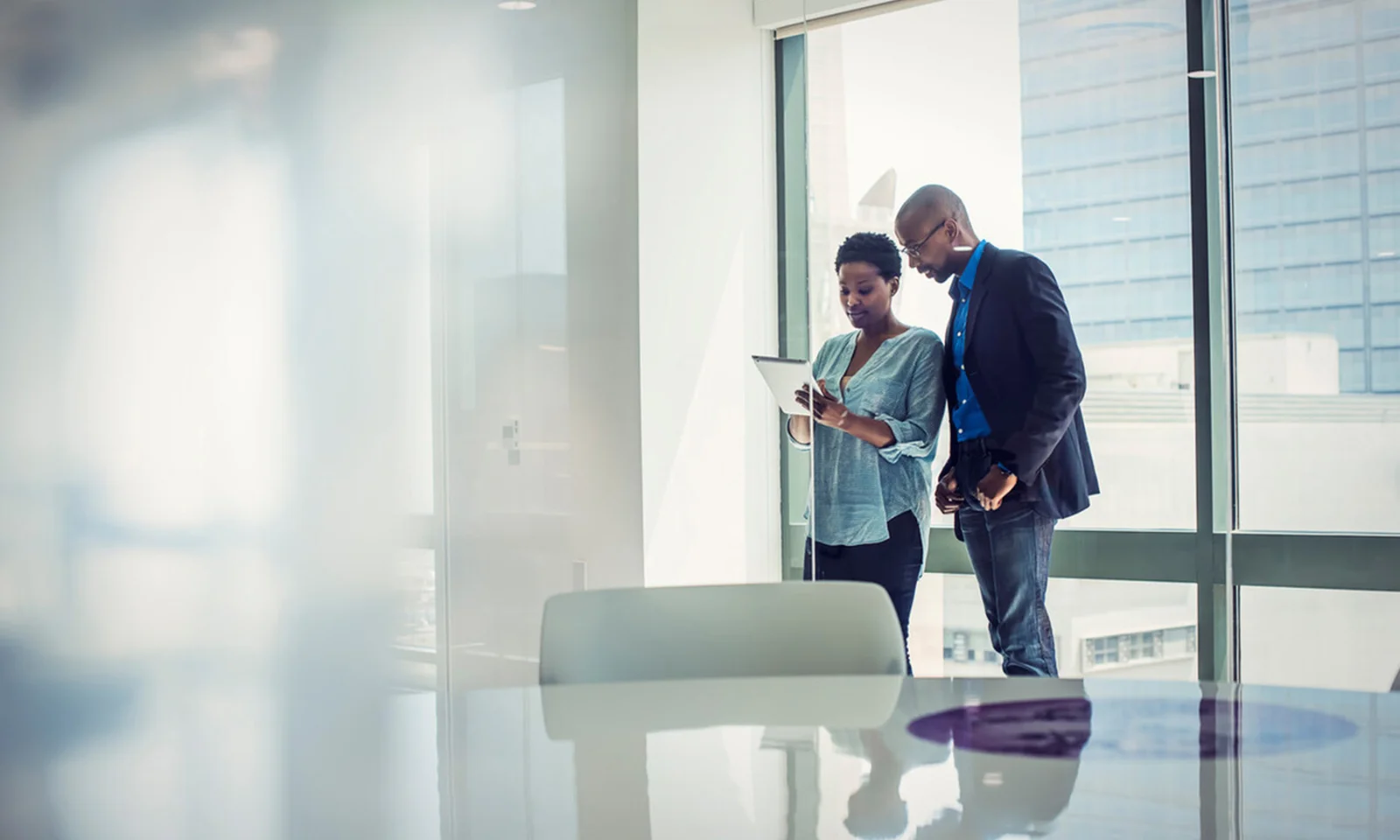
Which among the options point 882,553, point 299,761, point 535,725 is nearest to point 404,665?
point 299,761

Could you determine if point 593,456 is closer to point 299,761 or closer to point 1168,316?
point 299,761

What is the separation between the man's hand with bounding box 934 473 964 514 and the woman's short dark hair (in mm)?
763

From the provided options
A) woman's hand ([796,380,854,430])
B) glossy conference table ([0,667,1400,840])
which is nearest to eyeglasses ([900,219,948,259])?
woman's hand ([796,380,854,430])

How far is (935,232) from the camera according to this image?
4340 millimetres

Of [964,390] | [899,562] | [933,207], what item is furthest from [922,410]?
[933,207]

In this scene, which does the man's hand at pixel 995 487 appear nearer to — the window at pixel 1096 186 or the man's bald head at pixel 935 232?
the window at pixel 1096 186

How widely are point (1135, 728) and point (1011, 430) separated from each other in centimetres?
282

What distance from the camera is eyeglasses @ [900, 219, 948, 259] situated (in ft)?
14.2

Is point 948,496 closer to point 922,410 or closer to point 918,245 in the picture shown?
point 922,410

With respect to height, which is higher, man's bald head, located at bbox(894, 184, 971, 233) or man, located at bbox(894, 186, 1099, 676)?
man's bald head, located at bbox(894, 184, 971, 233)

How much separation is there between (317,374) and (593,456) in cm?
129

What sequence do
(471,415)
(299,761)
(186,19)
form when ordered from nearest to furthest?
1. (186,19)
2. (299,761)
3. (471,415)

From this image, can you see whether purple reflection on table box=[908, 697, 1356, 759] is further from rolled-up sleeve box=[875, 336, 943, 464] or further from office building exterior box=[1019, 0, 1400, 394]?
rolled-up sleeve box=[875, 336, 943, 464]

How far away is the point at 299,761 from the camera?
314 centimetres
